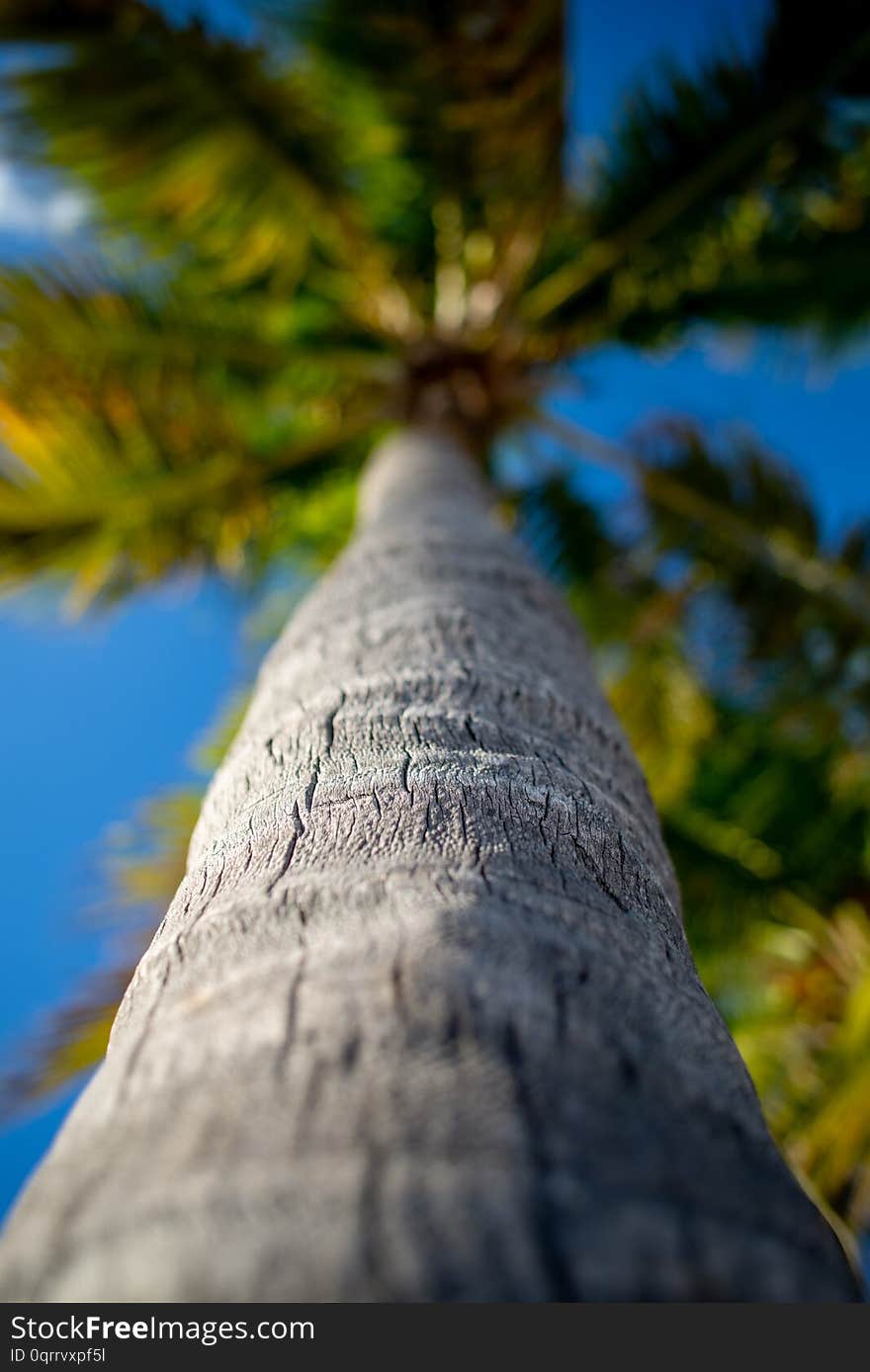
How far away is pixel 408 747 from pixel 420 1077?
50 cm

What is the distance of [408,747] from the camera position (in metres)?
1.08

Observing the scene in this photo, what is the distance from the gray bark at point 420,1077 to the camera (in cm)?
52

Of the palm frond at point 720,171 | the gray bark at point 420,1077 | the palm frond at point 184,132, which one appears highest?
the palm frond at point 184,132

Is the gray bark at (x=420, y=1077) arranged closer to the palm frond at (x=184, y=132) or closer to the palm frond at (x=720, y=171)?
the palm frond at (x=184, y=132)

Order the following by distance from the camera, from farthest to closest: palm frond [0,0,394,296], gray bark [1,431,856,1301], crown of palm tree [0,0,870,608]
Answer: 1. crown of palm tree [0,0,870,608]
2. palm frond [0,0,394,296]
3. gray bark [1,431,856,1301]

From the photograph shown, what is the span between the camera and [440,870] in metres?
0.84

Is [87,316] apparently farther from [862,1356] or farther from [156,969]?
[862,1356]

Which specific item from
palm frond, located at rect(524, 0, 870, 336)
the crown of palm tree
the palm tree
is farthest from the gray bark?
palm frond, located at rect(524, 0, 870, 336)

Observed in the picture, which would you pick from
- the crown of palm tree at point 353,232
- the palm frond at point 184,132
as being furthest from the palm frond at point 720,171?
the palm frond at point 184,132

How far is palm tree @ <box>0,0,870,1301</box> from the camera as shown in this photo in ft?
1.76

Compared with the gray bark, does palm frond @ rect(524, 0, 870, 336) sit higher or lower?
higher

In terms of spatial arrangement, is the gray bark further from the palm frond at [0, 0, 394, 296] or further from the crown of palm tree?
the palm frond at [0, 0, 394, 296]

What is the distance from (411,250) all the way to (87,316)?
224cm

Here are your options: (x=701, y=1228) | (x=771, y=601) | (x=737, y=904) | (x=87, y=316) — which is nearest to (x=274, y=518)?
(x=87, y=316)
